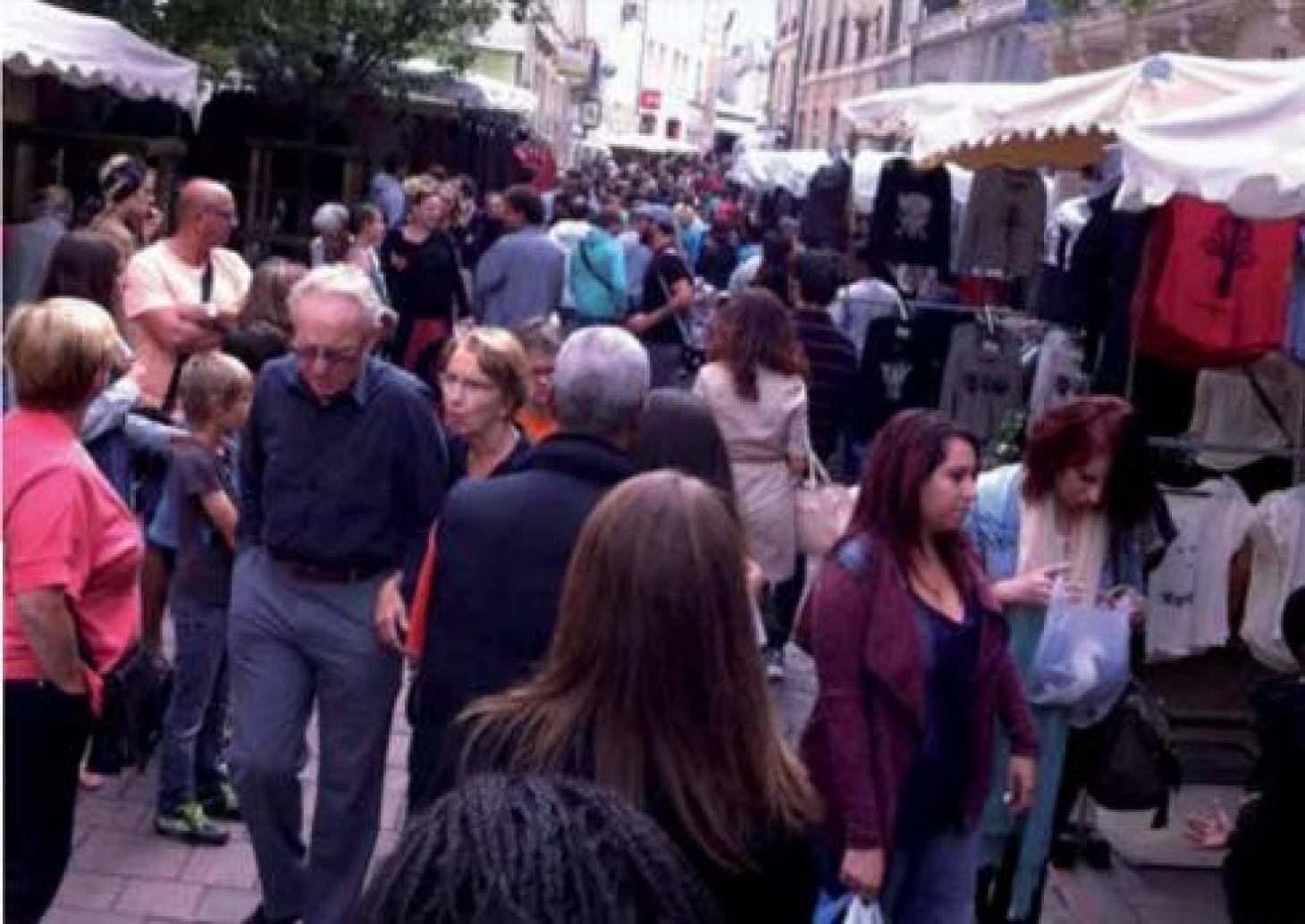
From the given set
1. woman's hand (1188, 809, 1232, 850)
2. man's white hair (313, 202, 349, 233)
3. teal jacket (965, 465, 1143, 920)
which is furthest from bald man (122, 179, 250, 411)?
woman's hand (1188, 809, 1232, 850)

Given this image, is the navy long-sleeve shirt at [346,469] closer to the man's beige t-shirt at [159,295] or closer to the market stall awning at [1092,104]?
the man's beige t-shirt at [159,295]

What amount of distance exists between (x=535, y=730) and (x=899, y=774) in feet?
5.08

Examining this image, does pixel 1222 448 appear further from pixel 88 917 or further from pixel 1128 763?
pixel 88 917

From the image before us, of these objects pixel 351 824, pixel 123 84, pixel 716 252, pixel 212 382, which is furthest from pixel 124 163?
pixel 716 252

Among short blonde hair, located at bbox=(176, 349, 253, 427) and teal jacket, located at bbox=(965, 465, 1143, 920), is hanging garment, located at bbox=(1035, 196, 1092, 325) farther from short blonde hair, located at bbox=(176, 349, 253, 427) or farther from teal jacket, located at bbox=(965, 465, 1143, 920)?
short blonde hair, located at bbox=(176, 349, 253, 427)

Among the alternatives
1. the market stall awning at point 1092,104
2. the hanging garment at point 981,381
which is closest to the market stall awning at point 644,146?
the hanging garment at point 981,381

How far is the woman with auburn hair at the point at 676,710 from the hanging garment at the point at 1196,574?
393cm

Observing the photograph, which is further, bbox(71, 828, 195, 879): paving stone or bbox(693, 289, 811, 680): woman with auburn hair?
bbox(693, 289, 811, 680): woman with auburn hair

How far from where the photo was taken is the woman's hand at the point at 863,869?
4121 mm

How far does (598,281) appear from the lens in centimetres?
1229

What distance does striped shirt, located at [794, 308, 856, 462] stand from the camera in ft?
28.9

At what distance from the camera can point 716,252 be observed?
19.0m

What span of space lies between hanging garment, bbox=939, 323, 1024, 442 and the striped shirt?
148cm

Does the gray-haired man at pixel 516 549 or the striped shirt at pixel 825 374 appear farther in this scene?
the striped shirt at pixel 825 374
